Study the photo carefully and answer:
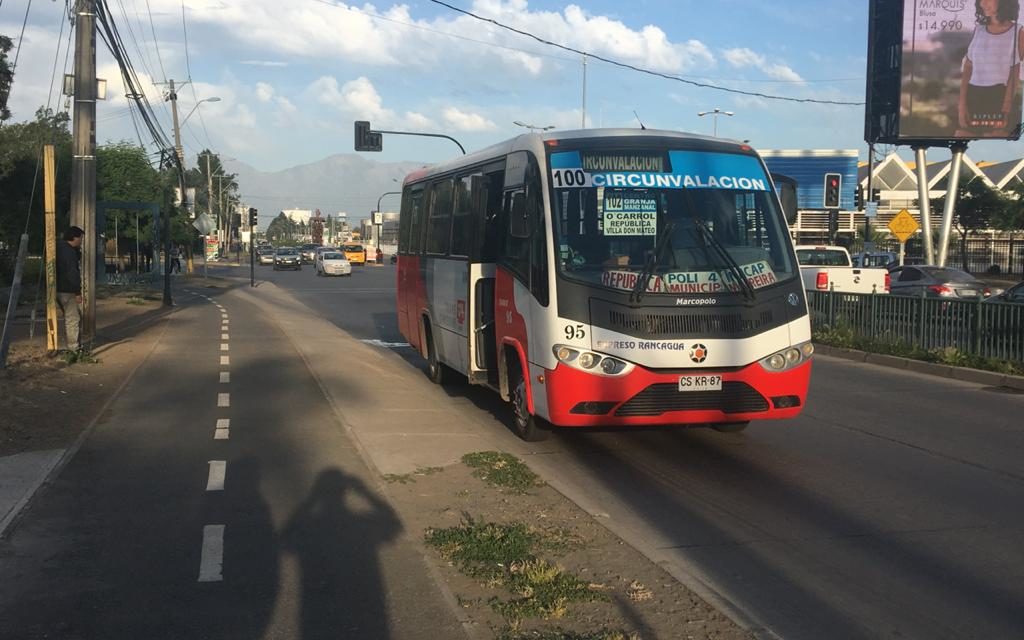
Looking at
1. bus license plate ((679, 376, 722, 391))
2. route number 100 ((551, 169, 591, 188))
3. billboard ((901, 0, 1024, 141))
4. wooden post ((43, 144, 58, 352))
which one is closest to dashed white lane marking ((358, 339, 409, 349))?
wooden post ((43, 144, 58, 352))

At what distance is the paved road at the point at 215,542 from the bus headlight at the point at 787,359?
3.44 metres

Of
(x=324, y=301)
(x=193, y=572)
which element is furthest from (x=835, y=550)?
(x=324, y=301)

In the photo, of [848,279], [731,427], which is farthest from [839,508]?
[848,279]

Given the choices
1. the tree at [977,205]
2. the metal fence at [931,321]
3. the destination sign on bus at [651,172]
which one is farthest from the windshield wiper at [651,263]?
the tree at [977,205]

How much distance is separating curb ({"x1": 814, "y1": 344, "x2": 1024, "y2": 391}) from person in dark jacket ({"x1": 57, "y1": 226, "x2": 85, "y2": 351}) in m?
12.5

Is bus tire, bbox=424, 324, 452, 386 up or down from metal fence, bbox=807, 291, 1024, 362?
down

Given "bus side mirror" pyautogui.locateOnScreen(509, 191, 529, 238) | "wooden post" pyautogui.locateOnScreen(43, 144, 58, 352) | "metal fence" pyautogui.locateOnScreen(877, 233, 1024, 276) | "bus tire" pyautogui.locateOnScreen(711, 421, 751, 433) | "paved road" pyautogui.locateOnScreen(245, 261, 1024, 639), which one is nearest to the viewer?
"paved road" pyautogui.locateOnScreen(245, 261, 1024, 639)

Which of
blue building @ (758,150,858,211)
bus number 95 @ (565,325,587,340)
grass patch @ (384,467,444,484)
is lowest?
grass patch @ (384,467,444,484)

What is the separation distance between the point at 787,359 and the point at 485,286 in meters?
3.38

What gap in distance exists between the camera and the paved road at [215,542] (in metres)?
5.07

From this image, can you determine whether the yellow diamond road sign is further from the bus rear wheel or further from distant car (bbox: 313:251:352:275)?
distant car (bbox: 313:251:352:275)

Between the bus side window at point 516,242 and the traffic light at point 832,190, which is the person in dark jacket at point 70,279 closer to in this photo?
the bus side window at point 516,242

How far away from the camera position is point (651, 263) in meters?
8.55

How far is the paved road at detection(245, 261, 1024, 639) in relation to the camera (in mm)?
5344
